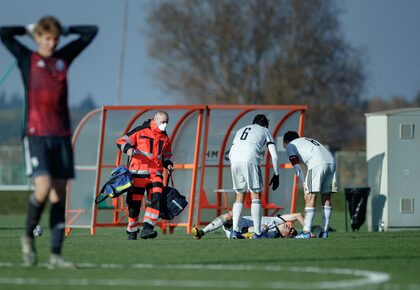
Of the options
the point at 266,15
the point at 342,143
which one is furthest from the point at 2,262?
the point at 342,143

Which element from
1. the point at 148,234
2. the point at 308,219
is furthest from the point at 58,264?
the point at 308,219

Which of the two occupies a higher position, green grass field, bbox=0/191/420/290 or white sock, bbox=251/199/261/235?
white sock, bbox=251/199/261/235

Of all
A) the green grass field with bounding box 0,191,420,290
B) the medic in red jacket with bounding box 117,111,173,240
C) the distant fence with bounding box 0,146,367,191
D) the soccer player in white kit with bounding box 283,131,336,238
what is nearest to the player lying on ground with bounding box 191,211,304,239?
the soccer player in white kit with bounding box 283,131,336,238

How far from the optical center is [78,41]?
11039mm

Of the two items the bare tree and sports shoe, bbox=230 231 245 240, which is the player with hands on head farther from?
the bare tree

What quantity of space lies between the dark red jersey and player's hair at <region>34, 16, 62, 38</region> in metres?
0.30

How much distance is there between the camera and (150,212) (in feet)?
55.2

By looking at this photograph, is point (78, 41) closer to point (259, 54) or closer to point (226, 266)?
point (226, 266)

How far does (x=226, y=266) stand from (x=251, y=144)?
19.4ft

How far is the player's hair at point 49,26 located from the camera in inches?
415

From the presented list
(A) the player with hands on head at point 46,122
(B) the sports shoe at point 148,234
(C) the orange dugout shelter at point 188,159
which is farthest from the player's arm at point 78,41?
(C) the orange dugout shelter at point 188,159

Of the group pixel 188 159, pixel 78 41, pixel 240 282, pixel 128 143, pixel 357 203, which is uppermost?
pixel 78 41

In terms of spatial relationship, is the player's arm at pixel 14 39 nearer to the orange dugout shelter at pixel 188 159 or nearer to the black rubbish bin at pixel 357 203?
the orange dugout shelter at pixel 188 159

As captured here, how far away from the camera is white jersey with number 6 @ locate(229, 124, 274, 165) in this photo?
16438 mm
